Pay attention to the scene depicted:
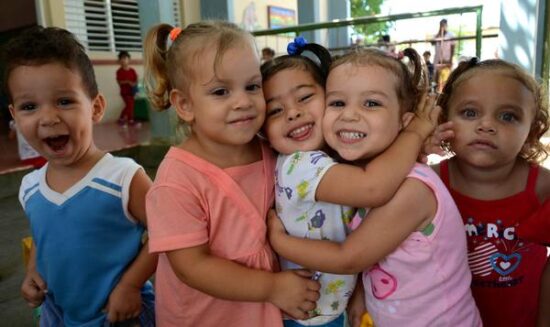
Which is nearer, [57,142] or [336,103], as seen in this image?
[336,103]

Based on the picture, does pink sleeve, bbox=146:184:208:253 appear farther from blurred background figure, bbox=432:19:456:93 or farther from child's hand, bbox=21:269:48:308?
blurred background figure, bbox=432:19:456:93

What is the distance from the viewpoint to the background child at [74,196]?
1.36 meters

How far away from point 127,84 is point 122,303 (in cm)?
853

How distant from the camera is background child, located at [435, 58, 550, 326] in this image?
1.34m

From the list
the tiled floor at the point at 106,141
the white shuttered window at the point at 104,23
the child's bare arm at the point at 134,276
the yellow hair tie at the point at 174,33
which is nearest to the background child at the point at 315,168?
the yellow hair tie at the point at 174,33

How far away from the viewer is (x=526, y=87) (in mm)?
1365

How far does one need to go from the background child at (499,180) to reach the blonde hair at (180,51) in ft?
2.30

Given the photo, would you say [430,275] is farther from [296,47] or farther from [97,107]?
[97,107]

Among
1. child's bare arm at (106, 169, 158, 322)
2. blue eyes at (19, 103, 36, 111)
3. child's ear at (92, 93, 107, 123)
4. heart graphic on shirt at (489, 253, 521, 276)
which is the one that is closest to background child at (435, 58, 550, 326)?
heart graphic on shirt at (489, 253, 521, 276)

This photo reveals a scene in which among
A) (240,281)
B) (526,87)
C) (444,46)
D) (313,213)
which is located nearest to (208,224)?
(240,281)

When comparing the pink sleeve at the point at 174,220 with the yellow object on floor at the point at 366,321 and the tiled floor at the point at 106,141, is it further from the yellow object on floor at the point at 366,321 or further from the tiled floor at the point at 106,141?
the tiled floor at the point at 106,141

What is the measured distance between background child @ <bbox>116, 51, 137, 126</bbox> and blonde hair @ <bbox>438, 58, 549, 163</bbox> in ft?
28.3

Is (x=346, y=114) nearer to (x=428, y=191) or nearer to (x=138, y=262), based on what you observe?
(x=428, y=191)

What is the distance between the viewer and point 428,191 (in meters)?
1.14
